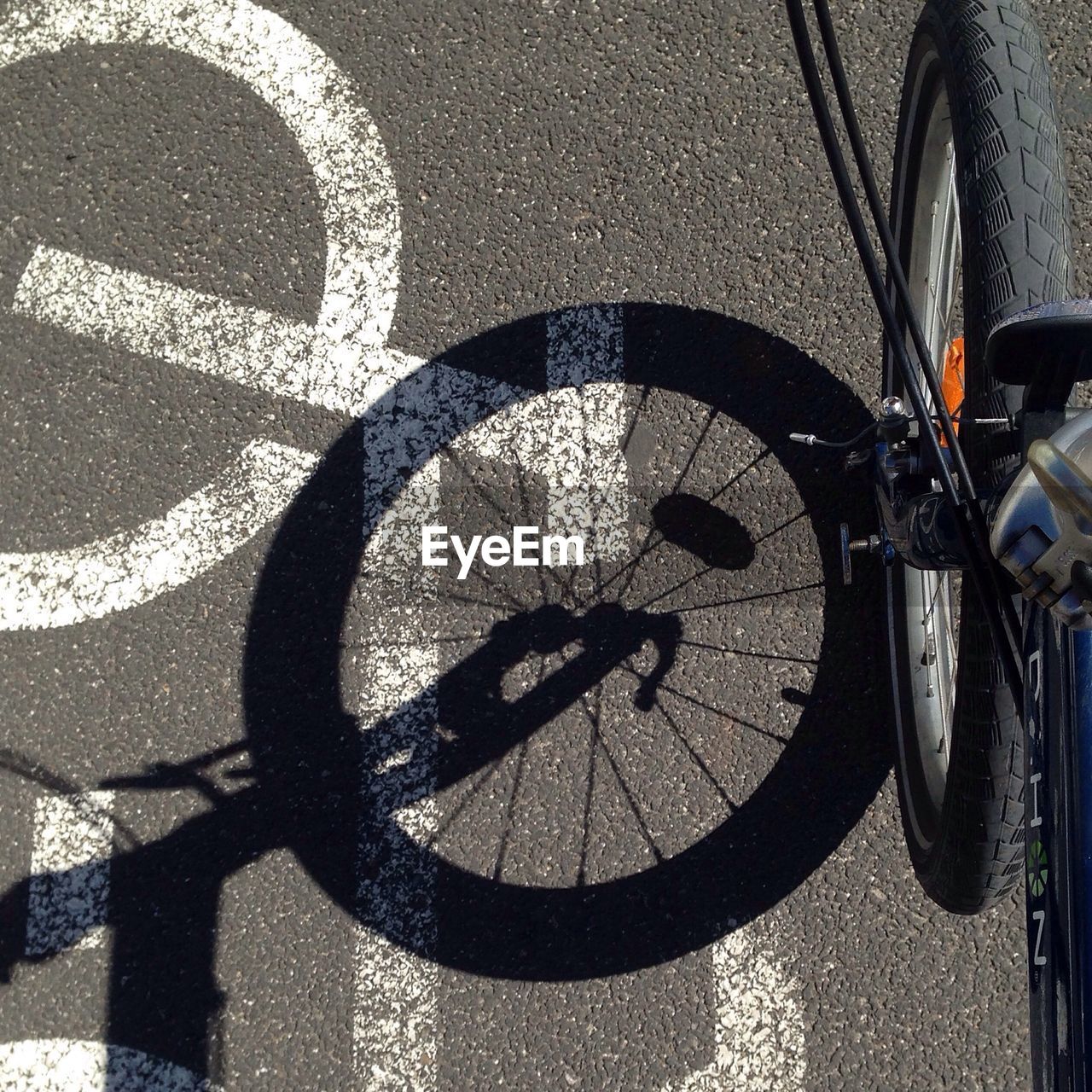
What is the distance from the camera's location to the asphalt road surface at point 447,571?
260 cm

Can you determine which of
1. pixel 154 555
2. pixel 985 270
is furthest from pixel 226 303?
pixel 985 270

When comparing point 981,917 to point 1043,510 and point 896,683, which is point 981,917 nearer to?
point 896,683

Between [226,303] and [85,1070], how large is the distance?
2.19 meters

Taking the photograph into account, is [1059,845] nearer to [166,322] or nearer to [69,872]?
[69,872]

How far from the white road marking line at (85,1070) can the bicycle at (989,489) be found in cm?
204

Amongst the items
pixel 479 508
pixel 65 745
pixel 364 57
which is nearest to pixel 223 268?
pixel 364 57

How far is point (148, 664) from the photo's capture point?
8.96 ft

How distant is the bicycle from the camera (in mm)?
1269

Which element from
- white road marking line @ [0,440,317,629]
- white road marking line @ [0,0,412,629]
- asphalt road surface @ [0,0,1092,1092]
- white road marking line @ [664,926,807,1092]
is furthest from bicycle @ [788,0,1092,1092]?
white road marking line @ [0,440,317,629]

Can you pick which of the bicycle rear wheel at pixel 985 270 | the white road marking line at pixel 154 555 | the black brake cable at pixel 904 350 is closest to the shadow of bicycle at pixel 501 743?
the white road marking line at pixel 154 555

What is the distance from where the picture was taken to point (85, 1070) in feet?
8.46

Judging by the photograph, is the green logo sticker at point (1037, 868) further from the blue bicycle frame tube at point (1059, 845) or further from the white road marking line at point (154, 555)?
the white road marking line at point (154, 555)

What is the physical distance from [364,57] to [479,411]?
1.18m

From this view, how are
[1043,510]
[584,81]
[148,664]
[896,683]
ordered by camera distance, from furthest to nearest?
1. [584,81]
2. [148,664]
3. [896,683]
4. [1043,510]
